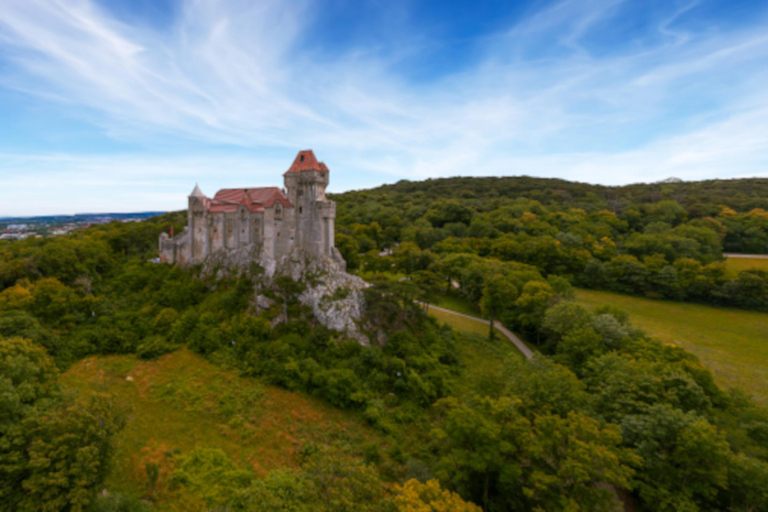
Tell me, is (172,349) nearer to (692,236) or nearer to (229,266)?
(229,266)

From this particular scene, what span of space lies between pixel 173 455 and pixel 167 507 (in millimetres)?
4519

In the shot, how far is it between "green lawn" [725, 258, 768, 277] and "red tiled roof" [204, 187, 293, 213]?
83442mm

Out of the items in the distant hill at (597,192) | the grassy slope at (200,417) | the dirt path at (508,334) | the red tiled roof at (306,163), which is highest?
the distant hill at (597,192)

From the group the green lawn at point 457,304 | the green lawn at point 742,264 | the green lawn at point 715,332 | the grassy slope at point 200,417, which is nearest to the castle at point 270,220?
the grassy slope at point 200,417

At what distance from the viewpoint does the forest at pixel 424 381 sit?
1741 centimetres

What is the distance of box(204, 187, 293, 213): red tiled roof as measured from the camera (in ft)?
146

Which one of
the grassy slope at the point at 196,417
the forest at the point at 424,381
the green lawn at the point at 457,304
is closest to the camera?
the forest at the point at 424,381

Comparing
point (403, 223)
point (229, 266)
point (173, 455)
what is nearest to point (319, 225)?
point (229, 266)

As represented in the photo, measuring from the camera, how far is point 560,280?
5206cm

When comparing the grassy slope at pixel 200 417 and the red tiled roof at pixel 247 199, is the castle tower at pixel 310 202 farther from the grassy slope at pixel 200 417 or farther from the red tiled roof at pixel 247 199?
the grassy slope at pixel 200 417

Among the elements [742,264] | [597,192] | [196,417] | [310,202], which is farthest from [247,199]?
[597,192]

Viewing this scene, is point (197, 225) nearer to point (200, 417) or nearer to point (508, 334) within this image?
point (200, 417)

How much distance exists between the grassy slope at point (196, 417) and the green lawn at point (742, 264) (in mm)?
78871

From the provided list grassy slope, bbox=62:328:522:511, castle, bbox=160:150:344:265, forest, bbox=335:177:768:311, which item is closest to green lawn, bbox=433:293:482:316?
forest, bbox=335:177:768:311
